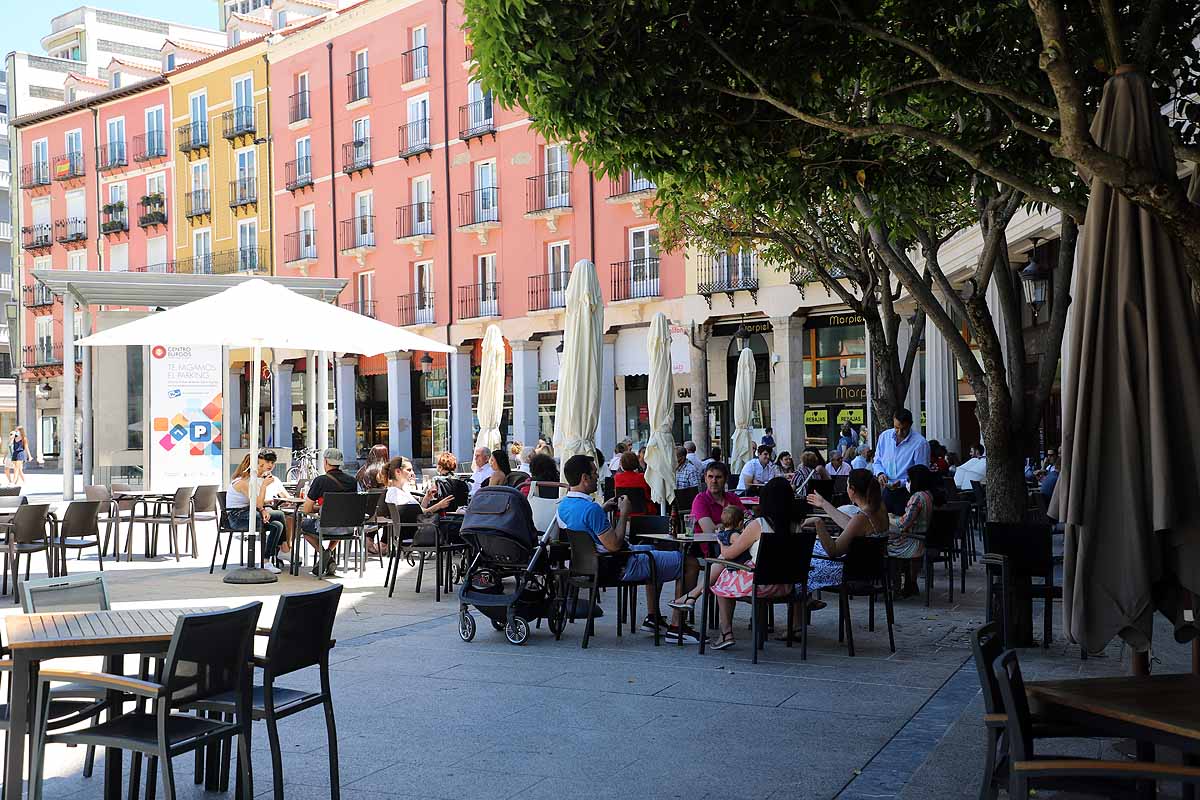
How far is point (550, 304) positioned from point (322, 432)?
1549 cm

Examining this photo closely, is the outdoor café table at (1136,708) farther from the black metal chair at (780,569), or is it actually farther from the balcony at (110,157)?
the balcony at (110,157)

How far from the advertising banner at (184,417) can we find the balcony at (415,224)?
20035mm

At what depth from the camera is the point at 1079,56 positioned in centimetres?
845

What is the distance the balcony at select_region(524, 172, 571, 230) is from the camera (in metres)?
34.7

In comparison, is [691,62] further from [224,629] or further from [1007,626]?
[224,629]

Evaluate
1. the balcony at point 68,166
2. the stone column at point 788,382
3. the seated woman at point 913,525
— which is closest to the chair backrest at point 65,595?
the seated woman at point 913,525

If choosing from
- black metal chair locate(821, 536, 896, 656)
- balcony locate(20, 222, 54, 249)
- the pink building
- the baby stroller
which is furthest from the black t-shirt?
balcony locate(20, 222, 54, 249)

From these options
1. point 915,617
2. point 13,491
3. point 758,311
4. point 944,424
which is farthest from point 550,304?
point 915,617

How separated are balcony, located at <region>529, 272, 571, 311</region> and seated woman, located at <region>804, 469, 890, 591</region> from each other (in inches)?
1001

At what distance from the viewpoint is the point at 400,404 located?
40719 millimetres

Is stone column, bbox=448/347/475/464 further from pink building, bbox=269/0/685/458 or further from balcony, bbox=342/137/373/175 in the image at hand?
balcony, bbox=342/137/373/175

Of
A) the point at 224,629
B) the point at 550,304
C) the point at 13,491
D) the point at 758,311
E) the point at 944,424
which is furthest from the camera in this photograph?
the point at 550,304

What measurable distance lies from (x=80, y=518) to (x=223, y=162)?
3747 centimetres

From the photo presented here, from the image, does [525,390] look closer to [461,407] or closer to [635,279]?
[461,407]
